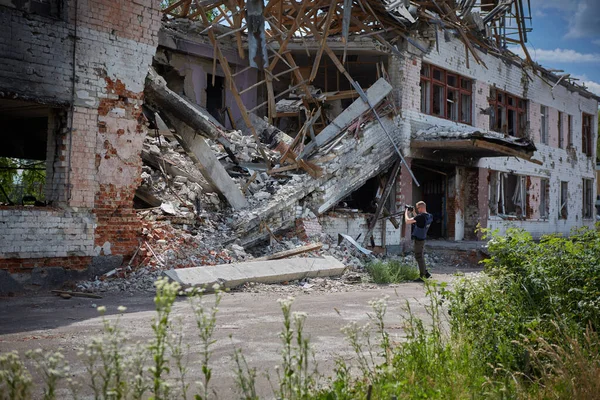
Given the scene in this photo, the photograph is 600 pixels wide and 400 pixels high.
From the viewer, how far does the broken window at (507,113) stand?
22.1 metres

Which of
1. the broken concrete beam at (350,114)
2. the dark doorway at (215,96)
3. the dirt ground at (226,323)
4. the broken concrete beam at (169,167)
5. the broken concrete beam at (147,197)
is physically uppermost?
the dark doorway at (215,96)

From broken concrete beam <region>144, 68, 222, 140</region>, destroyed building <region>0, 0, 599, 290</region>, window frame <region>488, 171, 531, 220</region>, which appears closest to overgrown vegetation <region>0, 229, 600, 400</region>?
destroyed building <region>0, 0, 599, 290</region>

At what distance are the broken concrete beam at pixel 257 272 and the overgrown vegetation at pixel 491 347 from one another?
4607 mm

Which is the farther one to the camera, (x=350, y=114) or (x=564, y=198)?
(x=564, y=198)

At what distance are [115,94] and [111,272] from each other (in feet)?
10.2

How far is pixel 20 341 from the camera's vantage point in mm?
6238

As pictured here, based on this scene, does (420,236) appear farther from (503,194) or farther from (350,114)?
(503,194)

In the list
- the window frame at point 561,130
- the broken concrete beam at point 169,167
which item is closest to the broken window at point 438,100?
the broken concrete beam at point 169,167

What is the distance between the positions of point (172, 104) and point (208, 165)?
5.17 feet

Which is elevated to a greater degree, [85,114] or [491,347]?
[85,114]

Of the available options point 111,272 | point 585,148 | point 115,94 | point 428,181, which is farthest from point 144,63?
point 585,148

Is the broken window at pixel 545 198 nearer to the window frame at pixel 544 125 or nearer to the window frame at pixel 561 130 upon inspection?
the window frame at pixel 544 125

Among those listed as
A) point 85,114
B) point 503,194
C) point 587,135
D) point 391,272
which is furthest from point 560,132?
point 85,114

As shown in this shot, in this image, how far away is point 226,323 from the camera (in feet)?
24.8
